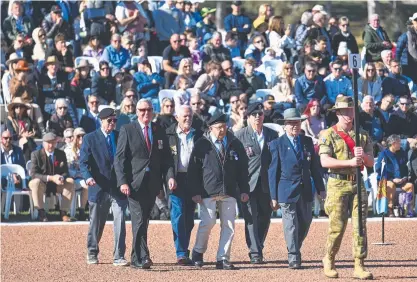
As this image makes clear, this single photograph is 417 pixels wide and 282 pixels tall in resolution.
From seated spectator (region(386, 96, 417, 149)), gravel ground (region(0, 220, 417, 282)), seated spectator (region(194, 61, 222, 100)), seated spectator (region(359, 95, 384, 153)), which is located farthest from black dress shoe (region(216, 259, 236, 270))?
seated spectator (region(386, 96, 417, 149))

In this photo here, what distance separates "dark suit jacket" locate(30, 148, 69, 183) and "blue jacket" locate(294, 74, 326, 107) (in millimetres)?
4958

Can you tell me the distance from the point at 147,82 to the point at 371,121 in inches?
166

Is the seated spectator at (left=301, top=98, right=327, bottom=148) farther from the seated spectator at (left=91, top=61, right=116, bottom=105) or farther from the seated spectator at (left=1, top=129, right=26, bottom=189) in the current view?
the seated spectator at (left=1, top=129, right=26, bottom=189)

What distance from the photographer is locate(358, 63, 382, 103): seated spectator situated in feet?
75.0

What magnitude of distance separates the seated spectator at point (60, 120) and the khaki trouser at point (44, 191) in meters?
1.63

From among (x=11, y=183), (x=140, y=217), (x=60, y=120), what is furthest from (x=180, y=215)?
(x=60, y=120)

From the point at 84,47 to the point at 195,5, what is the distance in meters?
3.27

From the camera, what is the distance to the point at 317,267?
13992 mm

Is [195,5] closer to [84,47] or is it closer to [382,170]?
[84,47]

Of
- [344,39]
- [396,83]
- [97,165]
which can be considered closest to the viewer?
[97,165]

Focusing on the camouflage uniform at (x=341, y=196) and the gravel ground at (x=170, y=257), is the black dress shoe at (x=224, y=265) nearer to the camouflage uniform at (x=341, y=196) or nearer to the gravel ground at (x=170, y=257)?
the gravel ground at (x=170, y=257)

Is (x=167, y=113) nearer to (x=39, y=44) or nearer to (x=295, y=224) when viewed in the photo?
(x=295, y=224)

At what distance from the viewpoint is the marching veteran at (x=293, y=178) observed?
549 inches

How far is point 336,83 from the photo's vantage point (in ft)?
73.8
